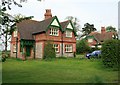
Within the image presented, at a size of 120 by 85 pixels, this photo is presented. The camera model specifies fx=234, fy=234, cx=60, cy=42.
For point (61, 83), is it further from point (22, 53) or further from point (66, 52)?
point (66, 52)

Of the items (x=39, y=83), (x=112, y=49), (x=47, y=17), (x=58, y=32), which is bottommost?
(x=39, y=83)

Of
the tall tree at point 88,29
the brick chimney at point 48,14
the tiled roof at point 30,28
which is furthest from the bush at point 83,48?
the tall tree at point 88,29

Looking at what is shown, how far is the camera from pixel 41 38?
43906mm

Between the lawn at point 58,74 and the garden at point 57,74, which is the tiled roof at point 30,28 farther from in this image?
the lawn at point 58,74

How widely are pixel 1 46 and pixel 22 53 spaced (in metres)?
32.6

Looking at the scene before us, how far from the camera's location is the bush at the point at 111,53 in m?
23.5

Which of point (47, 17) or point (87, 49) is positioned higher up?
point (47, 17)

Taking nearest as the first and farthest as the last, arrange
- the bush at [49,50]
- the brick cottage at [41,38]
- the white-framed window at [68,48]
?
the bush at [49,50], the brick cottage at [41,38], the white-framed window at [68,48]

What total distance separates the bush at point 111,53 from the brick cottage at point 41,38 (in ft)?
64.9

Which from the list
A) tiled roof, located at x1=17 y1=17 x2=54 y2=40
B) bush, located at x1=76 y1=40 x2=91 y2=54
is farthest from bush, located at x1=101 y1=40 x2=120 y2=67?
bush, located at x1=76 y1=40 x2=91 y2=54

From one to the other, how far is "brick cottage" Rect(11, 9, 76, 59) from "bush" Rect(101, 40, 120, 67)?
64.9 ft

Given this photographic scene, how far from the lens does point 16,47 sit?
155 feet

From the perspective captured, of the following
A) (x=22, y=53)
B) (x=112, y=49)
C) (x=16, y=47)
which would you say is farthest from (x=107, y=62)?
(x=16, y=47)

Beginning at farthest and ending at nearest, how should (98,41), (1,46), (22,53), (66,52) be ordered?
(98,41) → (66,52) → (22,53) → (1,46)
